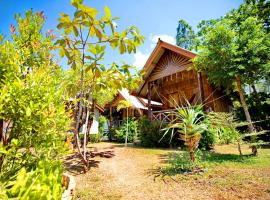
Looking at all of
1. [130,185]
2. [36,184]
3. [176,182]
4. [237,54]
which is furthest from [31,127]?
[237,54]

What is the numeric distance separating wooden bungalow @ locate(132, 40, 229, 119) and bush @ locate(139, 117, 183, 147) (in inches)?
39.8

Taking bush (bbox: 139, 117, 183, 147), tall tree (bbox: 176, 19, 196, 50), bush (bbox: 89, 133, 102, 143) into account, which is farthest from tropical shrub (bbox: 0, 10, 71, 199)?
tall tree (bbox: 176, 19, 196, 50)

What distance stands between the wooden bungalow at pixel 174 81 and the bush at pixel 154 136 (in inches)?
39.8

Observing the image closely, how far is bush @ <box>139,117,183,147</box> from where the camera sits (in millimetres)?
11188

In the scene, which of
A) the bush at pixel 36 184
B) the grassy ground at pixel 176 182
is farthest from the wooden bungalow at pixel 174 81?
the bush at pixel 36 184

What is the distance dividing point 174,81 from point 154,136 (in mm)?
5531

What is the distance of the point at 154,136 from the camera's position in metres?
11.6

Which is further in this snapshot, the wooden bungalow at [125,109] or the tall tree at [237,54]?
the wooden bungalow at [125,109]

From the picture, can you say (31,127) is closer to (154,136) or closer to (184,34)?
(154,136)

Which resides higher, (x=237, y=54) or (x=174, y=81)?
(x=174, y=81)

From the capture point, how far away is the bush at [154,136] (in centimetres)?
1119

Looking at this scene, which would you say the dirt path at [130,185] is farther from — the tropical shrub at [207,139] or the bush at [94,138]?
the bush at [94,138]

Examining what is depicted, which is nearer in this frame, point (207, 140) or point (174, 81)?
point (207, 140)

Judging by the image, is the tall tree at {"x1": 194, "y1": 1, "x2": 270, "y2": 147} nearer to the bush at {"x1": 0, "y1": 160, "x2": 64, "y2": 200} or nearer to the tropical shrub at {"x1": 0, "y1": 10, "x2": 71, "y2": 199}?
the tropical shrub at {"x1": 0, "y1": 10, "x2": 71, "y2": 199}
